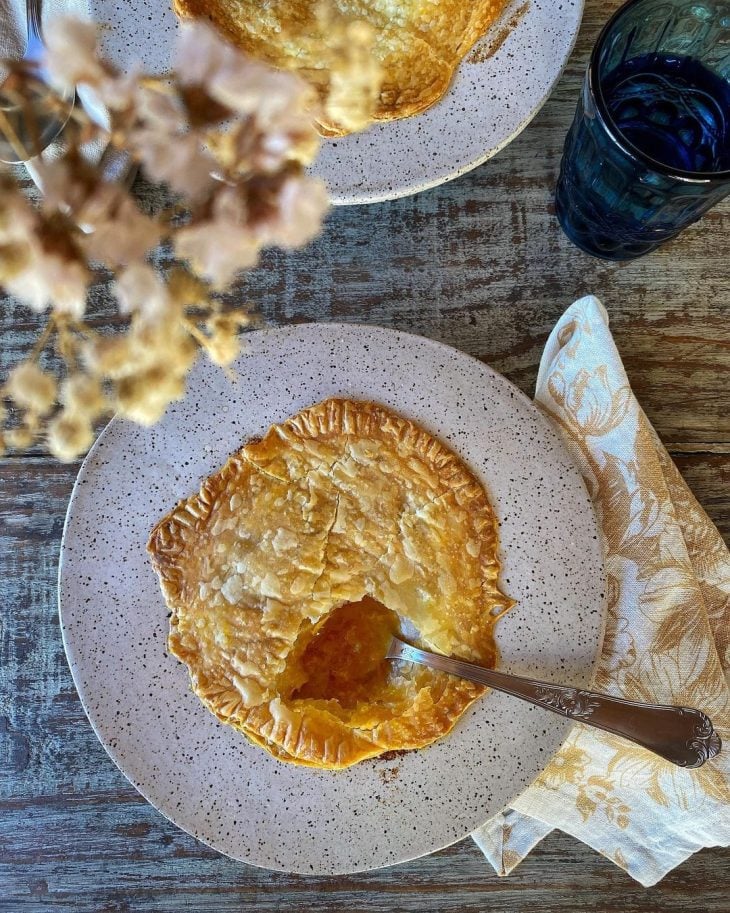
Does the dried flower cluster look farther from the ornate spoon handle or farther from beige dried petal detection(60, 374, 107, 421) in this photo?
the ornate spoon handle

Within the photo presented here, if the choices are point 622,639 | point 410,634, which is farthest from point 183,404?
point 622,639

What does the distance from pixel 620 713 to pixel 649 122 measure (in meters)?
0.82

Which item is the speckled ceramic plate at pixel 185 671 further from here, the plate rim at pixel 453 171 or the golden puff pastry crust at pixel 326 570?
the plate rim at pixel 453 171

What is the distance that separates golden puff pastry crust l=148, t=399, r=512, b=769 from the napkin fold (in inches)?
17.8

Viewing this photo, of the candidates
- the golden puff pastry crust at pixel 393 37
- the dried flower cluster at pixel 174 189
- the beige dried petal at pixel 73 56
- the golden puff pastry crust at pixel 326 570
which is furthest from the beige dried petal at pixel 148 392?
the golden puff pastry crust at pixel 393 37

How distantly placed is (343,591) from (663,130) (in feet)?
2.60

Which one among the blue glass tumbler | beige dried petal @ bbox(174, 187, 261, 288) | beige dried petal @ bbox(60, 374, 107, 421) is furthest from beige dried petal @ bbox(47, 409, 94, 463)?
the blue glass tumbler

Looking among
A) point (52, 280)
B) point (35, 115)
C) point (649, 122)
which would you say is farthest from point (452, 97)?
point (52, 280)

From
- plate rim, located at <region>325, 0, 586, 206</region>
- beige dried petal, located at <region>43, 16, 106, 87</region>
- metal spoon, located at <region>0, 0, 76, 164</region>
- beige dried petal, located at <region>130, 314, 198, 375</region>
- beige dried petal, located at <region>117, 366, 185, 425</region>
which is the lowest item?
metal spoon, located at <region>0, 0, 76, 164</region>

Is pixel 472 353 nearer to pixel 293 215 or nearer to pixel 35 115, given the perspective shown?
pixel 35 115

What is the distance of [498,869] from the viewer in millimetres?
1259

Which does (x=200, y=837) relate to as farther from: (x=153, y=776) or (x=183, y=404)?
(x=183, y=404)

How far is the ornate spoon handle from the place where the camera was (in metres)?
1.09

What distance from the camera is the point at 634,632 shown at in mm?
1197
